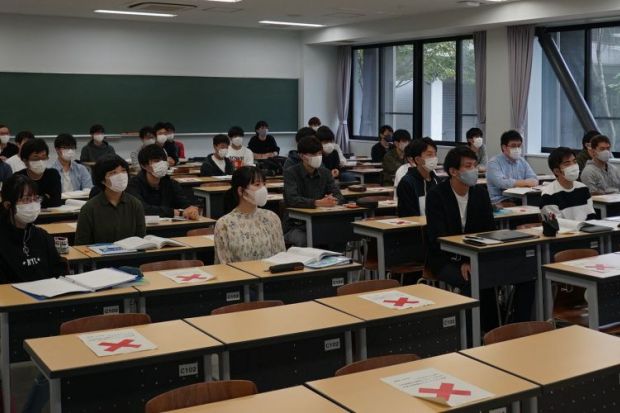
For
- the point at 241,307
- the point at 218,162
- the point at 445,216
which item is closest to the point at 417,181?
the point at 445,216

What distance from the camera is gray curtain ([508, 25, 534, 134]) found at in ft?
38.6

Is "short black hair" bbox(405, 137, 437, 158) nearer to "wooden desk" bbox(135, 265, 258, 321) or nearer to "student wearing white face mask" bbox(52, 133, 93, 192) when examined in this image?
"wooden desk" bbox(135, 265, 258, 321)

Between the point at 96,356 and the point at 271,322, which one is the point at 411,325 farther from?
the point at 96,356

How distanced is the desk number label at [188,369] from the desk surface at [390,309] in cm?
76

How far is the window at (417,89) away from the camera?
44.4ft

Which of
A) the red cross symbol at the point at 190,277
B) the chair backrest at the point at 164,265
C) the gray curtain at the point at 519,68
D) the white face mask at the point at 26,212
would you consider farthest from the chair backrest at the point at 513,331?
the gray curtain at the point at 519,68

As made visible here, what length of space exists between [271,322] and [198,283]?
0.87m

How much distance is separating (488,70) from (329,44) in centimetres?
433

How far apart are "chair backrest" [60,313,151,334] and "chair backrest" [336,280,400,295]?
1033mm

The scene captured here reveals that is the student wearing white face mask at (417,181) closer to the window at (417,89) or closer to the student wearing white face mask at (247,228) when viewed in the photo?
the student wearing white face mask at (247,228)

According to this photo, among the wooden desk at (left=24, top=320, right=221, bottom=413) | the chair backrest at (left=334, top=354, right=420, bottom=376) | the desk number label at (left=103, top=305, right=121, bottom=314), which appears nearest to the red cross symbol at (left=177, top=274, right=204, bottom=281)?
the desk number label at (left=103, top=305, right=121, bottom=314)

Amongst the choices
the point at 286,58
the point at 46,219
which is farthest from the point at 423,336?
the point at 286,58

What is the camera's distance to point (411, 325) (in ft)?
12.3

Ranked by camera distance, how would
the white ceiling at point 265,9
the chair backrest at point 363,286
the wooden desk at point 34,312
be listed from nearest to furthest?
1. the wooden desk at point 34,312
2. the chair backrest at point 363,286
3. the white ceiling at point 265,9
